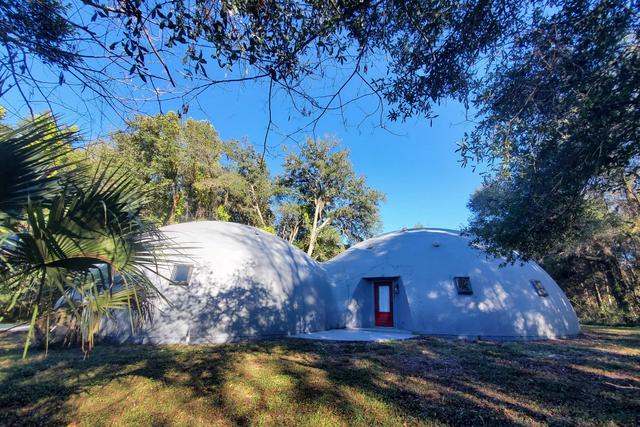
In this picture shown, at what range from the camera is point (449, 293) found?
38.9 ft

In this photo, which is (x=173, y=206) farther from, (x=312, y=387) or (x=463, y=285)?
(x=312, y=387)

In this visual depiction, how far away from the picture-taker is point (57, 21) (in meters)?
3.13

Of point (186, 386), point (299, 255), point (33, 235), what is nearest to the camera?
point (33, 235)

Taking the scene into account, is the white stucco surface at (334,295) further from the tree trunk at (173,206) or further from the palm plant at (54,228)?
the tree trunk at (173,206)

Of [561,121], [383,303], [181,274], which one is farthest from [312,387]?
[383,303]

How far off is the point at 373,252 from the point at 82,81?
13339 millimetres

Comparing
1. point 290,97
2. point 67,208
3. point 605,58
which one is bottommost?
point 67,208

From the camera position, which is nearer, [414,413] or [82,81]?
[82,81]

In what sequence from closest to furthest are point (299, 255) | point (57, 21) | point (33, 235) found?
point (33, 235)
point (57, 21)
point (299, 255)

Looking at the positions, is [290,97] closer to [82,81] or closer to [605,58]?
[82,81]

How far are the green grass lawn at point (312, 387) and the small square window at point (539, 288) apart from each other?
4.21m

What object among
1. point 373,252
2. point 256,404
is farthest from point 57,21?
point 373,252

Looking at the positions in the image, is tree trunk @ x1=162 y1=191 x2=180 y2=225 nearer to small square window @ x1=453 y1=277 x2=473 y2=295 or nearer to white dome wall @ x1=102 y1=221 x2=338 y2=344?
white dome wall @ x1=102 y1=221 x2=338 y2=344

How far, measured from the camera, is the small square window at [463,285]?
11.8m
